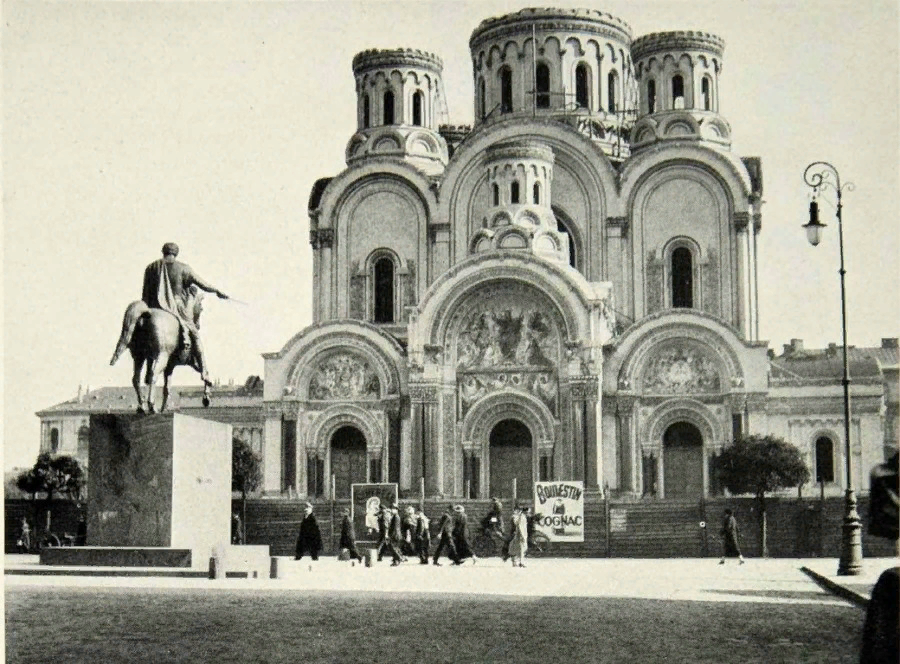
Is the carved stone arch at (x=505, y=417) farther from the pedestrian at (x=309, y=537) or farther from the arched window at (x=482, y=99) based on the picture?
the pedestrian at (x=309, y=537)

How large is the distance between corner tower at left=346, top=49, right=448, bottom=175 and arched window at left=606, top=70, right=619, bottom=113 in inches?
221

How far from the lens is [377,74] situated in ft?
161

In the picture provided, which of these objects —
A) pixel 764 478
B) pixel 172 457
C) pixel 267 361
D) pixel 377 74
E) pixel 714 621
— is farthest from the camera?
pixel 377 74

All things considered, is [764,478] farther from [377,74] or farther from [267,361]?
[377,74]

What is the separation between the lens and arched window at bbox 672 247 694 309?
45844mm

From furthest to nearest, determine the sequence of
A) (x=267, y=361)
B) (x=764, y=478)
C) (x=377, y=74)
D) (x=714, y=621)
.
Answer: (x=377, y=74) → (x=267, y=361) → (x=764, y=478) → (x=714, y=621)

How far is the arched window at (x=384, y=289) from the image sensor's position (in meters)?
47.6

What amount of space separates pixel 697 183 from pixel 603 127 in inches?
186

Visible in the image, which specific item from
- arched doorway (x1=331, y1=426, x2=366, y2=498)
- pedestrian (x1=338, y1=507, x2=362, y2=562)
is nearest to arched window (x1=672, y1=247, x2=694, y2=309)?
arched doorway (x1=331, y1=426, x2=366, y2=498)

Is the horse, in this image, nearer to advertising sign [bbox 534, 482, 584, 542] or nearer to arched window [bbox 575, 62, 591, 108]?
advertising sign [bbox 534, 482, 584, 542]

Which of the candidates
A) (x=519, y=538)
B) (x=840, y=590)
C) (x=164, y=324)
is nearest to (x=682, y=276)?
(x=519, y=538)

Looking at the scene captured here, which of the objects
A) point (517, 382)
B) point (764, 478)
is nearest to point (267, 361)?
point (517, 382)

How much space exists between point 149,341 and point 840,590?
9714 millimetres

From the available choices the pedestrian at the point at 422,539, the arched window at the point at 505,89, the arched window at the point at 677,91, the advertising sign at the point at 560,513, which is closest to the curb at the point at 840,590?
the pedestrian at the point at 422,539
